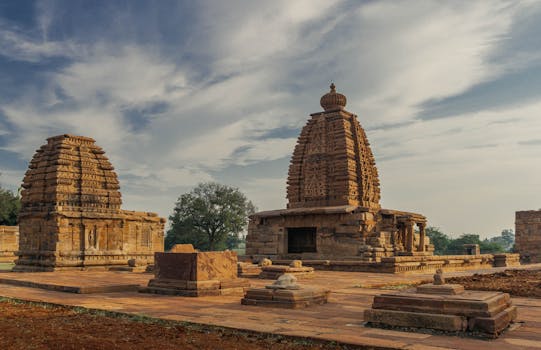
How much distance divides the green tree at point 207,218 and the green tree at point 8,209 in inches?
564

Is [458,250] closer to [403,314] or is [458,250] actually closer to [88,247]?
[88,247]

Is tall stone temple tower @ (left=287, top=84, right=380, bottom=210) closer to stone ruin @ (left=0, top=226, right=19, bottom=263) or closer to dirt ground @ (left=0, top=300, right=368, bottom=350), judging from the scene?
dirt ground @ (left=0, top=300, right=368, bottom=350)

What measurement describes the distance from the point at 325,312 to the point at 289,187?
1763 centimetres

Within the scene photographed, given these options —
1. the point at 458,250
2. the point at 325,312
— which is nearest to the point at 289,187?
the point at 325,312

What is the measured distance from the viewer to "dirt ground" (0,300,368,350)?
198 inches

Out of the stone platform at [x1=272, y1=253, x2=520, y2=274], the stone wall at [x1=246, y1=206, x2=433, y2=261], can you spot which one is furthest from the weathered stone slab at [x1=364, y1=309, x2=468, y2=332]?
the stone wall at [x1=246, y1=206, x2=433, y2=261]

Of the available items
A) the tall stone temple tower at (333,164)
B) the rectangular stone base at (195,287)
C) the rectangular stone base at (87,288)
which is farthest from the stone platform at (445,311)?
the tall stone temple tower at (333,164)

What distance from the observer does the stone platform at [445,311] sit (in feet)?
17.9

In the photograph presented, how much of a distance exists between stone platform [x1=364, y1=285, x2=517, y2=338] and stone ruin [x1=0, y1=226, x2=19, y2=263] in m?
27.9

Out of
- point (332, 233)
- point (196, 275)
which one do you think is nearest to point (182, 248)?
point (196, 275)

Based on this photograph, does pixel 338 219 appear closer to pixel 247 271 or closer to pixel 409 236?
pixel 409 236

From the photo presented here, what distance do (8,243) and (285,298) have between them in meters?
26.9

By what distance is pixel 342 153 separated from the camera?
22.9m

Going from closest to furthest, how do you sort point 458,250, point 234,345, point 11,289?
point 234,345, point 11,289, point 458,250
